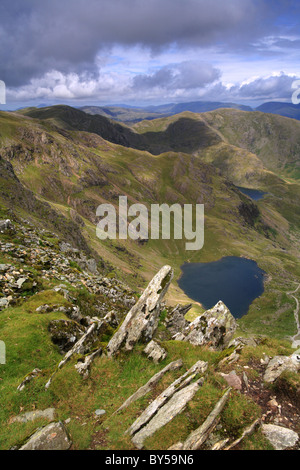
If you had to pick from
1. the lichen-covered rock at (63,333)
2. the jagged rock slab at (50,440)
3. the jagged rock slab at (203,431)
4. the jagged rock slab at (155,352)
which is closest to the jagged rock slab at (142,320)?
the jagged rock slab at (155,352)

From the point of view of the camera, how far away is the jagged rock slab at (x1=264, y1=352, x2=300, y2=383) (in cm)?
1758

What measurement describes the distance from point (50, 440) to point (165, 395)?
631cm

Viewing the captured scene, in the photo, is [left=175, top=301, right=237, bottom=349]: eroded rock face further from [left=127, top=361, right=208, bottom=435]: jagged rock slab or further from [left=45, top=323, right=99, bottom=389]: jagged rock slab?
[left=45, top=323, right=99, bottom=389]: jagged rock slab

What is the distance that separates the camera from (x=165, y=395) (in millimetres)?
14930

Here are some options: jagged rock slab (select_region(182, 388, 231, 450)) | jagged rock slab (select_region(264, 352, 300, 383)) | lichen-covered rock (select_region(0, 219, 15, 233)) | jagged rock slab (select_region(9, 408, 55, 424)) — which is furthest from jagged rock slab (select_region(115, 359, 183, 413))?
lichen-covered rock (select_region(0, 219, 15, 233))

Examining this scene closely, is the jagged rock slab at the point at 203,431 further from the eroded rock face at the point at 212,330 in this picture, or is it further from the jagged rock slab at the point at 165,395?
the eroded rock face at the point at 212,330

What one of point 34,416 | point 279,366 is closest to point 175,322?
point 279,366

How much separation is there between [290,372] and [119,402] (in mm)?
11271

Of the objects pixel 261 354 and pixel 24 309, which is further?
pixel 24 309

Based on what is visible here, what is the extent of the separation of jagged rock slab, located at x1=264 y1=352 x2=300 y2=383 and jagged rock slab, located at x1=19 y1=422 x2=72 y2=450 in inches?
522

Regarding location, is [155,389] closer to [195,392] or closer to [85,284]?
[195,392]

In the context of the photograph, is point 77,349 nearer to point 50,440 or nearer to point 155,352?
point 155,352
